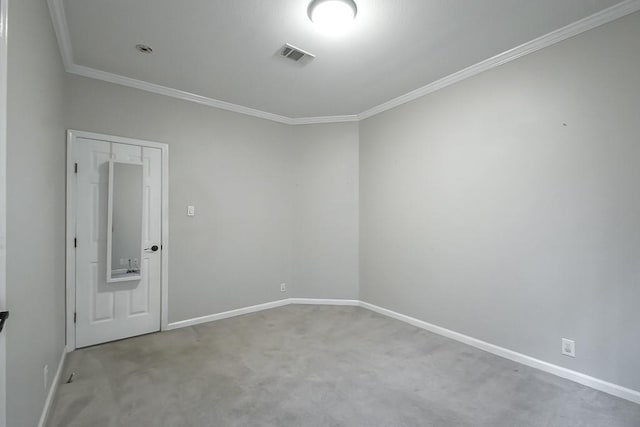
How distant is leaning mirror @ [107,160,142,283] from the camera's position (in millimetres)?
3178

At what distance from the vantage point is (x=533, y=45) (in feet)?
8.63

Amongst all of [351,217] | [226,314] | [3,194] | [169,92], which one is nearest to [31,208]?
[3,194]

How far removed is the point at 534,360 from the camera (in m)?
2.64

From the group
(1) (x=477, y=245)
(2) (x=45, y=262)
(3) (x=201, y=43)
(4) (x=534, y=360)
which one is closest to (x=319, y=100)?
(3) (x=201, y=43)

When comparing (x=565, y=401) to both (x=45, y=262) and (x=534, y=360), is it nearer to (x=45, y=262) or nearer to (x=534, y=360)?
(x=534, y=360)

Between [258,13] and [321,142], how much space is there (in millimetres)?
2389

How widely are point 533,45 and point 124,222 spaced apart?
14.0 feet

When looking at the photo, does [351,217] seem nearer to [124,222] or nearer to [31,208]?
[124,222]

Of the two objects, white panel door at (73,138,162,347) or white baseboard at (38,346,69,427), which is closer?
white baseboard at (38,346,69,427)

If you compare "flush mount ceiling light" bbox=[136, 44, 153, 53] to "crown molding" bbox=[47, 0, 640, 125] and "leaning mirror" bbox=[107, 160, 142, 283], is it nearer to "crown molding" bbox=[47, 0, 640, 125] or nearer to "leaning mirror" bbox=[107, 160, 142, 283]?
"crown molding" bbox=[47, 0, 640, 125]

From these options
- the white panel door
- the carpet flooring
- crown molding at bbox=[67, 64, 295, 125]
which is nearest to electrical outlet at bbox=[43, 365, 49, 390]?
the carpet flooring

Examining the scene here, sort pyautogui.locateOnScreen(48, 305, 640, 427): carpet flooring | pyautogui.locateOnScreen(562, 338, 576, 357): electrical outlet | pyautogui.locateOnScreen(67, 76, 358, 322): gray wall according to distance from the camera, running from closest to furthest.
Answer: pyautogui.locateOnScreen(48, 305, 640, 427): carpet flooring, pyautogui.locateOnScreen(562, 338, 576, 357): electrical outlet, pyautogui.locateOnScreen(67, 76, 358, 322): gray wall

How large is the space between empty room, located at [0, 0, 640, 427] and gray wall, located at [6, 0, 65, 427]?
0.08 ft

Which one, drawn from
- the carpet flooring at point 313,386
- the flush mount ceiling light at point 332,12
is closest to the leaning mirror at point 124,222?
the carpet flooring at point 313,386
